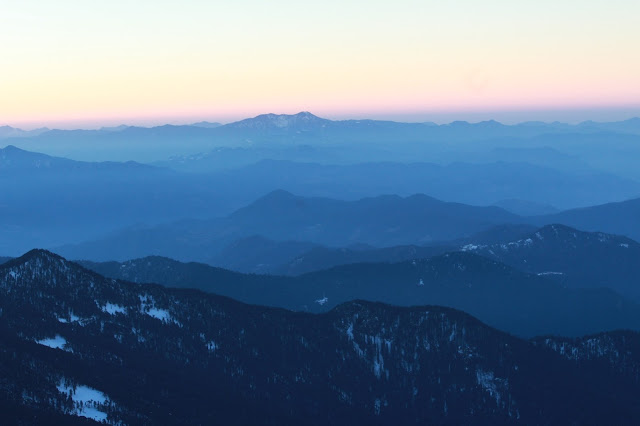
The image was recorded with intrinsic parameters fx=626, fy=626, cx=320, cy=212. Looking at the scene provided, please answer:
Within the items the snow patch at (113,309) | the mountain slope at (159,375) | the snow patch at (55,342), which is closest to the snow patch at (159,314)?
the mountain slope at (159,375)

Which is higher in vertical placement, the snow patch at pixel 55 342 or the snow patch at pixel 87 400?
the snow patch at pixel 55 342

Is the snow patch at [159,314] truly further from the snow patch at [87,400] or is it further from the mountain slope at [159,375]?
the snow patch at [87,400]

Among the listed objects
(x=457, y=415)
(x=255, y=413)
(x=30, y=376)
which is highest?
(x=30, y=376)

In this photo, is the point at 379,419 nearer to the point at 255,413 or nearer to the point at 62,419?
the point at 255,413

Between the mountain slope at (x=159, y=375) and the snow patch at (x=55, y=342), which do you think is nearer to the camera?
the mountain slope at (x=159, y=375)

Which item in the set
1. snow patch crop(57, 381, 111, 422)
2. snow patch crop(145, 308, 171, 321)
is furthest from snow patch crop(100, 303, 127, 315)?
snow patch crop(57, 381, 111, 422)

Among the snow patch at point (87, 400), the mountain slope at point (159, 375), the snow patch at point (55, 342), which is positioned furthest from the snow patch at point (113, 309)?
the snow patch at point (87, 400)

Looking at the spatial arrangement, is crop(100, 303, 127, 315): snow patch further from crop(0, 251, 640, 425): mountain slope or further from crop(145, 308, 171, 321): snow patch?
crop(145, 308, 171, 321): snow patch

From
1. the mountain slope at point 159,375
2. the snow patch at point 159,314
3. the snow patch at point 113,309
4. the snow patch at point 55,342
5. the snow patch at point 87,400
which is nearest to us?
the snow patch at point 87,400

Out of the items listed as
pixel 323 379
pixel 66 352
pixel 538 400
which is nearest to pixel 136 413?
pixel 66 352

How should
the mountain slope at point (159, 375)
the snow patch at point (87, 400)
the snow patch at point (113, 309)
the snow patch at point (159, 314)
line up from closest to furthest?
the snow patch at point (87, 400)
the mountain slope at point (159, 375)
the snow patch at point (113, 309)
the snow patch at point (159, 314)

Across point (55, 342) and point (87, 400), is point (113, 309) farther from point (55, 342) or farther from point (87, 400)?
point (87, 400)
